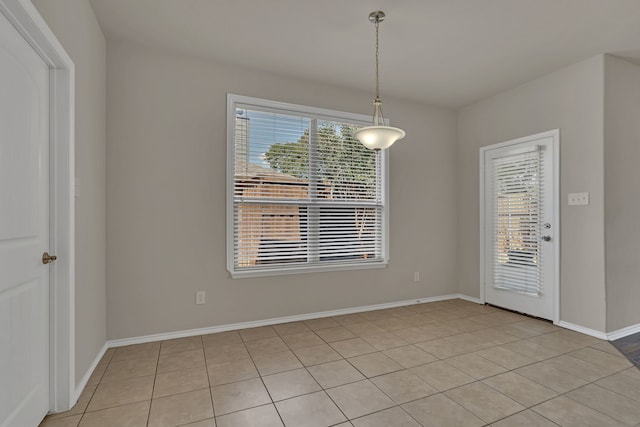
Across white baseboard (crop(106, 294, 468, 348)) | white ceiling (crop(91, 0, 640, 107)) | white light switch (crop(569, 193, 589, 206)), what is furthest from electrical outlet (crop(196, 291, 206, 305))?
white light switch (crop(569, 193, 589, 206))

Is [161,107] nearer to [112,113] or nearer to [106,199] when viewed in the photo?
[112,113]

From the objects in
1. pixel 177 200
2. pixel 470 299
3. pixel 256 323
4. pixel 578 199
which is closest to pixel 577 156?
pixel 578 199

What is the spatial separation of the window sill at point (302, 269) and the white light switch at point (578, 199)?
2075 millimetres

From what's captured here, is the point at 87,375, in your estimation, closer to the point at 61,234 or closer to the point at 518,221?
the point at 61,234

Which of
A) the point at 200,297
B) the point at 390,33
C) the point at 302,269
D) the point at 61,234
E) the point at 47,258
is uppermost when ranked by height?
the point at 390,33

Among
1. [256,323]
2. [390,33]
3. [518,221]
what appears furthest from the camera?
[518,221]

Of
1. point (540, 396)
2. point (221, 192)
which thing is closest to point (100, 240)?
point (221, 192)

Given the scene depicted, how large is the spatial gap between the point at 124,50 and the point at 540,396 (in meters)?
4.28

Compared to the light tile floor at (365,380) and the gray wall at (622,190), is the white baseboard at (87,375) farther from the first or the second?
the gray wall at (622,190)

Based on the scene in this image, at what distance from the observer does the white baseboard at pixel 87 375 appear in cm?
209

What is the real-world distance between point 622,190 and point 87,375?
16.3 feet

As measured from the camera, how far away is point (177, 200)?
316 cm

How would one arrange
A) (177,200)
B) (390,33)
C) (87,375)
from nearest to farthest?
(87,375), (390,33), (177,200)

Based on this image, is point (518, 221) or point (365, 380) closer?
point (365, 380)
